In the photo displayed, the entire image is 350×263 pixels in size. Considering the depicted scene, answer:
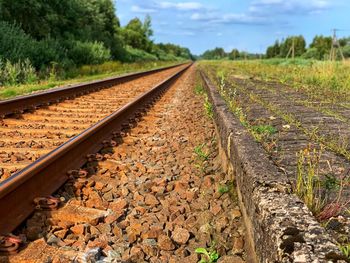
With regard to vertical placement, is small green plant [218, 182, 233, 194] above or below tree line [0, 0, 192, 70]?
below

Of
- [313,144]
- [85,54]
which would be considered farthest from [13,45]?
[313,144]

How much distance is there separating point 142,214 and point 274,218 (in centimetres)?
146

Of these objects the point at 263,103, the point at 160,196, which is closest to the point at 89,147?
the point at 160,196

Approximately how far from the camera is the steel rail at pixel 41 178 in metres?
2.83

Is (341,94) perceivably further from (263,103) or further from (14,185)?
(14,185)

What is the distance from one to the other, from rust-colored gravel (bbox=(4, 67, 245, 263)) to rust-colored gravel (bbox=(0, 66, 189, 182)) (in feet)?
2.19

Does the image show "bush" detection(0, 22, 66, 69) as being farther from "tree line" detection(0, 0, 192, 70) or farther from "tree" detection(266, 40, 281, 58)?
"tree" detection(266, 40, 281, 58)

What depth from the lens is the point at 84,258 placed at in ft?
8.25

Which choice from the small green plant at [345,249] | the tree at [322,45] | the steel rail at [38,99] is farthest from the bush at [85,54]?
the tree at [322,45]

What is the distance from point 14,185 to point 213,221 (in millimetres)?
1564

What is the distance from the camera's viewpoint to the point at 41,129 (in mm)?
5703

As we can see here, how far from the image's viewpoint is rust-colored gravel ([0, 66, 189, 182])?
426cm

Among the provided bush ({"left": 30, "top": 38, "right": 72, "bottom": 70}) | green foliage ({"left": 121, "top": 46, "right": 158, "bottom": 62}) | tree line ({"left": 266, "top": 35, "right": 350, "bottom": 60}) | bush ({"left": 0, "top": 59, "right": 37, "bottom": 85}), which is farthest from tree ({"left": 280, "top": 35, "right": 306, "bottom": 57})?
bush ({"left": 0, "top": 59, "right": 37, "bottom": 85})

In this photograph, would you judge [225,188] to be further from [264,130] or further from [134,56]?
[134,56]
